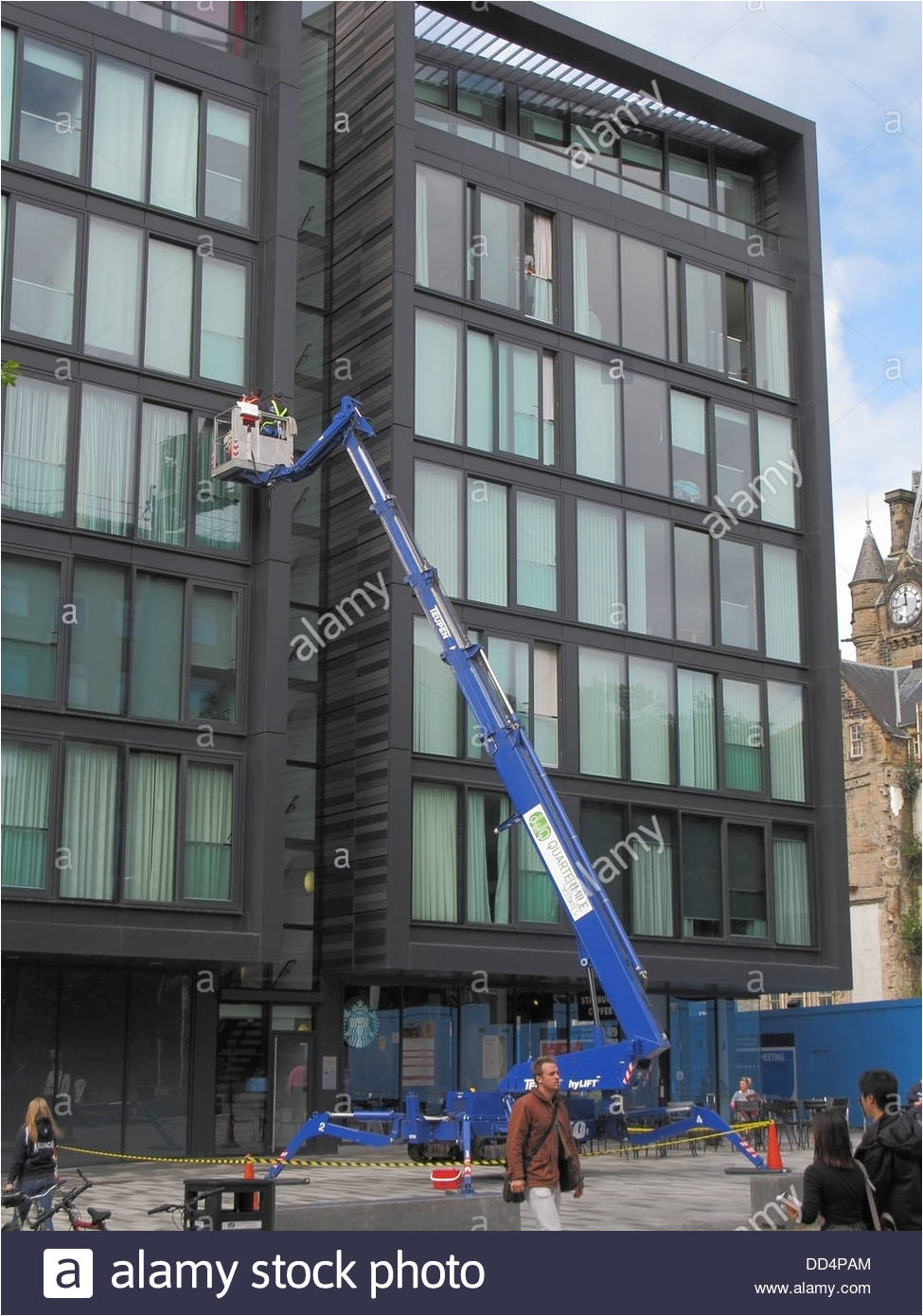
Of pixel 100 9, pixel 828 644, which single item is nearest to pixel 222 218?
pixel 100 9

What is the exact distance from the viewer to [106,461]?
28359 mm

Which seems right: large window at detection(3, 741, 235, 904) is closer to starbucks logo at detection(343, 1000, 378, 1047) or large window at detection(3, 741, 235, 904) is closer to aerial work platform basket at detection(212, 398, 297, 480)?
aerial work platform basket at detection(212, 398, 297, 480)

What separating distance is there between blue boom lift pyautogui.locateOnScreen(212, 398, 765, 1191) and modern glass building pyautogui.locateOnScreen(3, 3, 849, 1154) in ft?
15.9

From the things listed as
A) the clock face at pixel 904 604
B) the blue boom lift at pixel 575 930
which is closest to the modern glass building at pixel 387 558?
the blue boom lift at pixel 575 930

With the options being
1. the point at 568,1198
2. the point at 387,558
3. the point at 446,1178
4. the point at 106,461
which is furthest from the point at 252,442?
the point at 446,1178

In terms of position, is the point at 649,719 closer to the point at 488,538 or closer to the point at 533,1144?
the point at 488,538

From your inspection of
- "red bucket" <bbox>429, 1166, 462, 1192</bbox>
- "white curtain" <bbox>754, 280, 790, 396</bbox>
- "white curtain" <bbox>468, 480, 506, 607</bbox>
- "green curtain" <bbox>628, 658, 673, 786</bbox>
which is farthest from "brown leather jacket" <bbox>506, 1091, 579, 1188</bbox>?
"white curtain" <bbox>754, 280, 790, 396</bbox>

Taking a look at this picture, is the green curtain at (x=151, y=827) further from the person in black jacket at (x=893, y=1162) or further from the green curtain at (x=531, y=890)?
the person in black jacket at (x=893, y=1162)

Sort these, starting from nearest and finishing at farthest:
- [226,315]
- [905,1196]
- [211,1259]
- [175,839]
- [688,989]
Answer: [905,1196]
[211,1259]
[175,839]
[226,315]
[688,989]

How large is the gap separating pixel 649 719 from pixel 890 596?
215 ft

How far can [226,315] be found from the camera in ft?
99.5

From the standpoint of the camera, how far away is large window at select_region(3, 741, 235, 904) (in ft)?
86.5

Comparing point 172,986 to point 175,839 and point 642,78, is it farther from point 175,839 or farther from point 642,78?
point 642,78

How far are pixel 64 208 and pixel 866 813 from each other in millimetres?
52356
